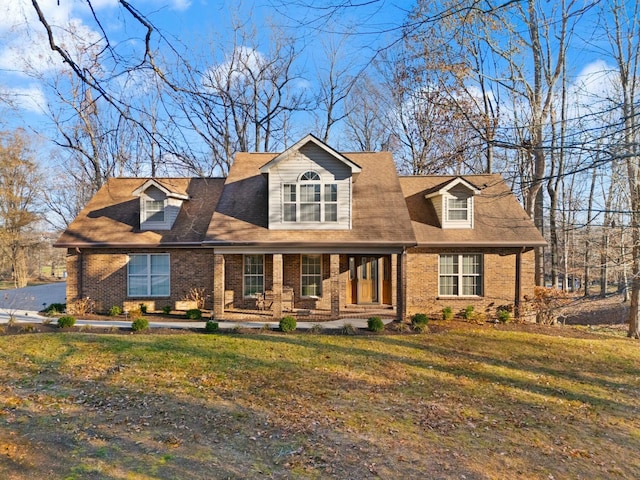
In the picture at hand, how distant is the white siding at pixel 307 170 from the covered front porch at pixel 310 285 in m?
1.30

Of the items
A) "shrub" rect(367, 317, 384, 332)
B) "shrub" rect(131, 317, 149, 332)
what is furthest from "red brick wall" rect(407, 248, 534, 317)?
"shrub" rect(131, 317, 149, 332)

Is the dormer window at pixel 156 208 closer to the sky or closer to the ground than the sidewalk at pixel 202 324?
closer to the sky

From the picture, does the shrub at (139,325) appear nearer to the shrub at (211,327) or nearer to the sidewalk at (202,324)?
the sidewalk at (202,324)

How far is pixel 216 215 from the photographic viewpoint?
47.1ft

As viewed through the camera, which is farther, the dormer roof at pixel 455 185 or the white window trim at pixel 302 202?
the dormer roof at pixel 455 185

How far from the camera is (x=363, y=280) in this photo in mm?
16016

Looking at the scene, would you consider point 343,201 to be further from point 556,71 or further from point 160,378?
point 556,71

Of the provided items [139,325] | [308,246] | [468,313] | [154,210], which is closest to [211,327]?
[139,325]

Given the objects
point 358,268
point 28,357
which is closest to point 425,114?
point 358,268

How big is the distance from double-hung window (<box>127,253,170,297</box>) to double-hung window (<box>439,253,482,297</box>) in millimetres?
10617

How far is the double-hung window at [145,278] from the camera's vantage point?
15.0 m

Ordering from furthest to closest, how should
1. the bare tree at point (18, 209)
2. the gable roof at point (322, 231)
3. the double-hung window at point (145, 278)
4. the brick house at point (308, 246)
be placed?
the bare tree at point (18, 209), the double-hung window at point (145, 278), the brick house at point (308, 246), the gable roof at point (322, 231)

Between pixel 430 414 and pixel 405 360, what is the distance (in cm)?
298

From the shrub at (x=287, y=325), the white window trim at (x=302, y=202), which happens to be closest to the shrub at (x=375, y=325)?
the shrub at (x=287, y=325)
